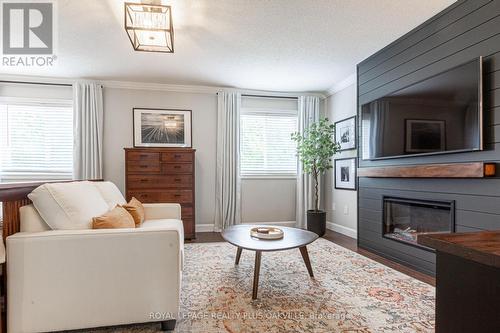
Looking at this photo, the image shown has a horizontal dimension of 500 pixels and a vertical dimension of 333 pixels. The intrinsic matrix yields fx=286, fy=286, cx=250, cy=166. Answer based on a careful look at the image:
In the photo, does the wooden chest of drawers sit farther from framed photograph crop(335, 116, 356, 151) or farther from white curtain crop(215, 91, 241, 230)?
framed photograph crop(335, 116, 356, 151)

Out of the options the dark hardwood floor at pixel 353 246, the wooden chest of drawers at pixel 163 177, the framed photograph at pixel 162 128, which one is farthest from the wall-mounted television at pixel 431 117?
the framed photograph at pixel 162 128

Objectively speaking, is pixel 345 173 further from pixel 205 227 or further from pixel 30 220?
pixel 30 220

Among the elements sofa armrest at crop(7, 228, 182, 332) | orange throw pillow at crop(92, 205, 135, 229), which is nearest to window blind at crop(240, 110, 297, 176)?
orange throw pillow at crop(92, 205, 135, 229)

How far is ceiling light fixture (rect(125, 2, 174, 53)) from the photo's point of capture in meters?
2.12

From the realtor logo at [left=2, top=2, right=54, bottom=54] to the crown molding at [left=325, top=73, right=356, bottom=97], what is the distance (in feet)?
11.8

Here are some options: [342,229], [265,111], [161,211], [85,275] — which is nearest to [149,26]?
[161,211]

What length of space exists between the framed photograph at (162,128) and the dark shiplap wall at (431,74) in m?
2.64

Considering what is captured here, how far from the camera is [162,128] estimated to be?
4.48 meters

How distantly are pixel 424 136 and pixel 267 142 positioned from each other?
2.66m

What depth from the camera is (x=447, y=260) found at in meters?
0.70

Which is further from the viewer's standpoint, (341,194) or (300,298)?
(341,194)

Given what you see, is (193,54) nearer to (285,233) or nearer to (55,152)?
(285,233)

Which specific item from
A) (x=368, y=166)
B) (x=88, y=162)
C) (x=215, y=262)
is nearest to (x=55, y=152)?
(x=88, y=162)

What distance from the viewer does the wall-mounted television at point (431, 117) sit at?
217cm
